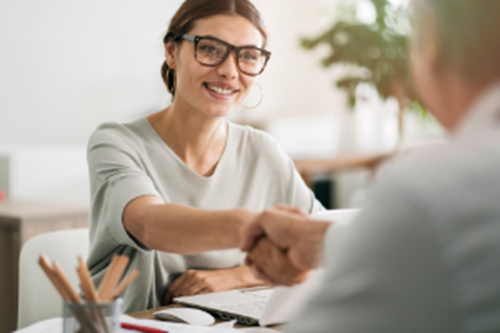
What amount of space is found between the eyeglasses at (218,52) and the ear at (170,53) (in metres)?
0.08

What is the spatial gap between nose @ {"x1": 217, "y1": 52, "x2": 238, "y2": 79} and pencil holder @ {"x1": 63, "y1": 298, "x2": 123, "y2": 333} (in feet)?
2.79

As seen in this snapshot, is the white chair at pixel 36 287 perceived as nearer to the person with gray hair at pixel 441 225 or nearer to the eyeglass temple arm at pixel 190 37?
the eyeglass temple arm at pixel 190 37

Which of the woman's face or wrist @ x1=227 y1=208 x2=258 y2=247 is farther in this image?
the woman's face

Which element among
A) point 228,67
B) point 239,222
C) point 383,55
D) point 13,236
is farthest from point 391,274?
point 383,55

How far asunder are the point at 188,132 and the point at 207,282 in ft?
1.46

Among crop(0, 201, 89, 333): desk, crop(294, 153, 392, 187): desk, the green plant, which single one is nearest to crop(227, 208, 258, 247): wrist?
crop(0, 201, 89, 333): desk

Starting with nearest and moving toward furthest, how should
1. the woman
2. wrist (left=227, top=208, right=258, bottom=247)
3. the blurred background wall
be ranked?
wrist (left=227, top=208, right=258, bottom=247) → the woman → the blurred background wall

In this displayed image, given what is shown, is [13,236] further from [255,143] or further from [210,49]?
[210,49]

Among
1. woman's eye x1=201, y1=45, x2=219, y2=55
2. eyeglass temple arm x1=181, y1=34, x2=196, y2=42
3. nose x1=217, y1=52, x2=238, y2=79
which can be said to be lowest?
nose x1=217, y1=52, x2=238, y2=79

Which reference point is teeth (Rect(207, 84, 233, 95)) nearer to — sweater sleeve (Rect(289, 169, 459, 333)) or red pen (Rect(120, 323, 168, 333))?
red pen (Rect(120, 323, 168, 333))

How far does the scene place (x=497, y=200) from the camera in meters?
0.44

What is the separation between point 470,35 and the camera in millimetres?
477

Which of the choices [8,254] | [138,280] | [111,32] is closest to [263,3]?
[111,32]

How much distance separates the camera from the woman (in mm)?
1358
